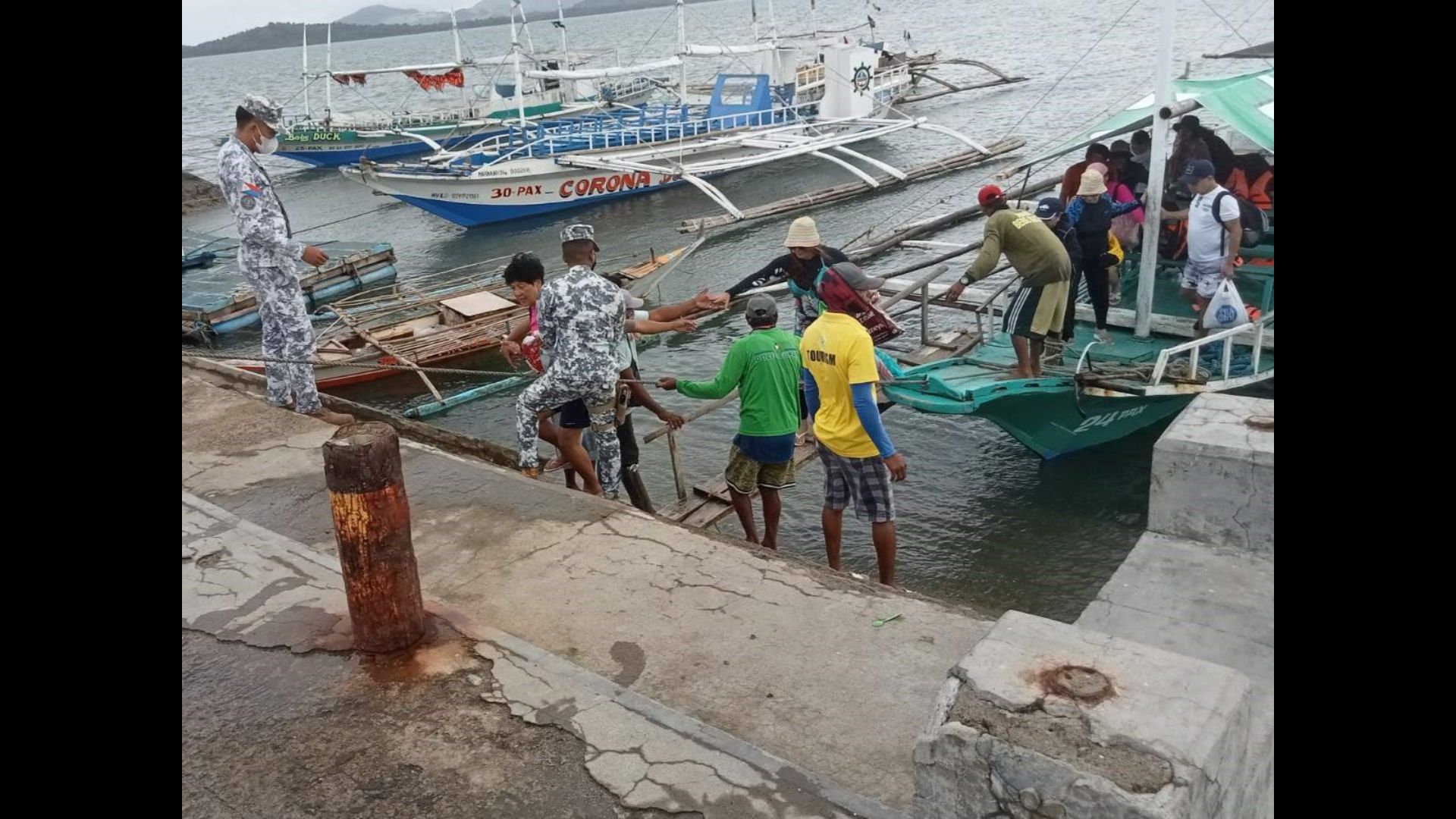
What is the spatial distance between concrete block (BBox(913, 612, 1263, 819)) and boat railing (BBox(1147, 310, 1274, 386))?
5429mm

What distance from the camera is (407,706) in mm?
3742

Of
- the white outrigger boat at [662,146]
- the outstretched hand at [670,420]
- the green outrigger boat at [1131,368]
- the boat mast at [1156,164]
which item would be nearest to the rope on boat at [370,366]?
the outstretched hand at [670,420]

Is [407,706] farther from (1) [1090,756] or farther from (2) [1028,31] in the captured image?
(2) [1028,31]

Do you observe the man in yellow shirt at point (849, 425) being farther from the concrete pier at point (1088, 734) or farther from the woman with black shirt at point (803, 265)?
the concrete pier at point (1088, 734)

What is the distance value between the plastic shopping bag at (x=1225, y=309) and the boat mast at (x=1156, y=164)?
679mm

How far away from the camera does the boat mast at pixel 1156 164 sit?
27.0ft

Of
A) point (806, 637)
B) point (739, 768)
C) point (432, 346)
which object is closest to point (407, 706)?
point (739, 768)

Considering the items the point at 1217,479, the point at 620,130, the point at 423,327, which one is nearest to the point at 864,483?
the point at 1217,479

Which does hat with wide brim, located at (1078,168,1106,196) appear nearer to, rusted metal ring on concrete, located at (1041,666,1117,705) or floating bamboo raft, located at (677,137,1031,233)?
rusted metal ring on concrete, located at (1041,666,1117,705)

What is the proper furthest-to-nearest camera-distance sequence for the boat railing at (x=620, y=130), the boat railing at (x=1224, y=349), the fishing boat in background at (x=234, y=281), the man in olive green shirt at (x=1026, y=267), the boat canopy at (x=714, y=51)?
the boat canopy at (x=714, y=51) → the boat railing at (x=620, y=130) → the fishing boat in background at (x=234, y=281) → the man in olive green shirt at (x=1026, y=267) → the boat railing at (x=1224, y=349)

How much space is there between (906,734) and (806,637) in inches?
29.7

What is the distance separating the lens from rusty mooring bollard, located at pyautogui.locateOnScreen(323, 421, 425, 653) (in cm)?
383

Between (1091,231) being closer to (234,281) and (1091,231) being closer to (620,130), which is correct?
(234,281)

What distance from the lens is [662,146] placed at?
25.7 meters
